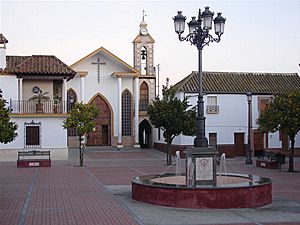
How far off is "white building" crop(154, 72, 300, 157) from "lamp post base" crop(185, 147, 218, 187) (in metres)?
23.6

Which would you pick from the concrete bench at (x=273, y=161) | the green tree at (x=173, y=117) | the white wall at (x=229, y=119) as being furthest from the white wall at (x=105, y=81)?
the concrete bench at (x=273, y=161)

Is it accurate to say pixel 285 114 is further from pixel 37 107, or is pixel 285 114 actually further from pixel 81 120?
pixel 37 107

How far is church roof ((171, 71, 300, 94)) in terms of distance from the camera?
4069 cm

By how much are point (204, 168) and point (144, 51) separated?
34418 millimetres

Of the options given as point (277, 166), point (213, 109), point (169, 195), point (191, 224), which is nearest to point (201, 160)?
point (169, 195)

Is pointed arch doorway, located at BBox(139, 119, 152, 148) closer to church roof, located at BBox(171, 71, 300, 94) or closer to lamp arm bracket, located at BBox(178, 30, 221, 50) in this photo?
church roof, located at BBox(171, 71, 300, 94)

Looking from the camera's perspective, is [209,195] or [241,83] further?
[241,83]

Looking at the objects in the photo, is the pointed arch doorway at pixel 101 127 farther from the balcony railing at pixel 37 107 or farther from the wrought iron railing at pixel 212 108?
the wrought iron railing at pixel 212 108

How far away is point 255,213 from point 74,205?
5.05 metres

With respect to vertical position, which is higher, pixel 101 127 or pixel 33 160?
pixel 101 127

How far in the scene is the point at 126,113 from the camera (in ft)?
155

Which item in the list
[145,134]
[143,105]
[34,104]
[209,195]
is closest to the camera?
[209,195]

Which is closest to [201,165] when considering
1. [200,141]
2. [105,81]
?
[200,141]

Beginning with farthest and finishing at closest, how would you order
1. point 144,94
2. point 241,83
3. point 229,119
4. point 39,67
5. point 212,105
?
point 144,94 < point 241,83 < point 229,119 < point 212,105 < point 39,67
